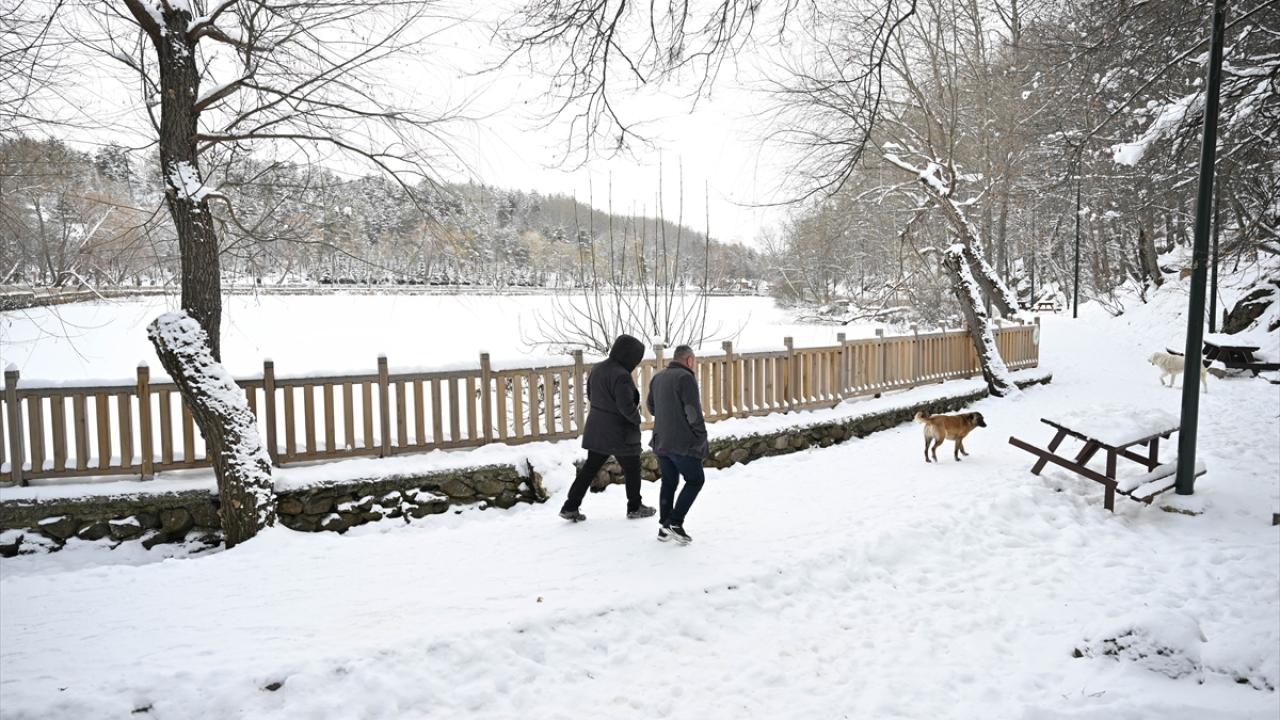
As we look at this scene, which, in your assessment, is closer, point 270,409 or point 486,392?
point 270,409

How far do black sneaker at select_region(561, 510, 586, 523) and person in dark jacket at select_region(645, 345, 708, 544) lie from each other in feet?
3.18

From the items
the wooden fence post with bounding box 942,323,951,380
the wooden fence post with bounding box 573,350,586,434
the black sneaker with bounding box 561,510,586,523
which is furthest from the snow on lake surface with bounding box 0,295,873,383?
the black sneaker with bounding box 561,510,586,523

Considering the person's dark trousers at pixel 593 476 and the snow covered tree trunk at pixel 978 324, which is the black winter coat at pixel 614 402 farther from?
the snow covered tree trunk at pixel 978 324

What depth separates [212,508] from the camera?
261 inches

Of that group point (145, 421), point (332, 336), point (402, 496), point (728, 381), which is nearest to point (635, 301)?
point (728, 381)

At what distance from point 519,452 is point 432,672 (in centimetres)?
399

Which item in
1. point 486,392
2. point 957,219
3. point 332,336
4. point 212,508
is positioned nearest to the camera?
point 212,508

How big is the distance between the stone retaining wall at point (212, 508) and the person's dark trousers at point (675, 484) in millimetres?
2173

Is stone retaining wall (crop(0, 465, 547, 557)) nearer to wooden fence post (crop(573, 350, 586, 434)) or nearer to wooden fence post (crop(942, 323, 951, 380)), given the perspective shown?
wooden fence post (crop(573, 350, 586, 434))

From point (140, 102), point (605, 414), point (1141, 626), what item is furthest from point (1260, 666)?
point (140, 102)

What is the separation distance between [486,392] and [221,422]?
103 inches

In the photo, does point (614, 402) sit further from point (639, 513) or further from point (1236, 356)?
point (1236, 356)

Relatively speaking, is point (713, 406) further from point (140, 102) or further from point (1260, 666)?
point (140, 102)

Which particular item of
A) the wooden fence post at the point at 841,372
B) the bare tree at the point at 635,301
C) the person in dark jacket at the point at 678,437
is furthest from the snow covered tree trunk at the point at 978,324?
the person in dark jacket at the point at 678,437
